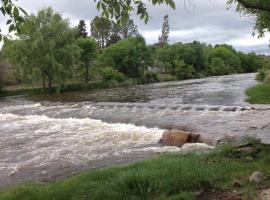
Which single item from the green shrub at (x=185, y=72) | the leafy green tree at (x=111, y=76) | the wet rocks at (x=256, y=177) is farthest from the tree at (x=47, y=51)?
the wet rocks at (x=256, y=177)

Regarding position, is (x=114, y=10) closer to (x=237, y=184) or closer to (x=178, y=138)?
(x=237, y=184)

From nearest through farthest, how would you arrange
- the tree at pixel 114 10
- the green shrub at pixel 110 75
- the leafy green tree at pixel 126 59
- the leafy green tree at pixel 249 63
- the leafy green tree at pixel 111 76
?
the tree at pixel 114 10, the leafy green tree at pixel 111 76, the green shrub at pixel 110 75, the leafy green tree at pixel 126 59, the leafy green tree at pixel 249 63

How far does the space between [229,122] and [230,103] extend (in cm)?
775

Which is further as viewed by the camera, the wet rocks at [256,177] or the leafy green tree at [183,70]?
the leafy green tree at [183,70]

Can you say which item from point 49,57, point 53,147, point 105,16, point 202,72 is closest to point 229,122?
point 53,147

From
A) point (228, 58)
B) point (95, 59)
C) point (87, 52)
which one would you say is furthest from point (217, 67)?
point (87, 52)

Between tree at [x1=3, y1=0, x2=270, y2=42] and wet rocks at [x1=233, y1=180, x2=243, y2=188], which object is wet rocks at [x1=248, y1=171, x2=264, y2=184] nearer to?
wet rocks at [x1=233, y1=180, x2=243, y2=188]

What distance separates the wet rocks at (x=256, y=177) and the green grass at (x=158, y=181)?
0.46ft

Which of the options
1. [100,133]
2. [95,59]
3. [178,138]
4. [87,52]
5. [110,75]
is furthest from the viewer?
[95,59]

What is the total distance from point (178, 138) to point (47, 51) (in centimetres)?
3404

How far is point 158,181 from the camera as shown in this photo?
7.68 metres

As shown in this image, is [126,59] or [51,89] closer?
[51,89]

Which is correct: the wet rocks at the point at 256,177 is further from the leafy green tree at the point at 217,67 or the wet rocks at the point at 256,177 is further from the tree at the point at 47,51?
the leafy green tree at the point at 217,67

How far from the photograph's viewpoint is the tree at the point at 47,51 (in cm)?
4572
